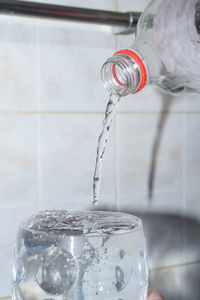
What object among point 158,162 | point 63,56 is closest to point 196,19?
point 63,56

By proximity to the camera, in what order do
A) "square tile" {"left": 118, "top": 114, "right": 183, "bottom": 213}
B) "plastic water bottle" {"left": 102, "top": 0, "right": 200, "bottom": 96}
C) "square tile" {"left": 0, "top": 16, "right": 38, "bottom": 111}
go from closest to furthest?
"plastic water bottle" {"left": 102, "top": 0, "right": 200, "bottom": 96}
"square tile" {"left": 0, "top": 16, "right": 38, "bottom": 111}
"square tile" {"left": 118, "top": 114, "right": 183, "bottom": 213}

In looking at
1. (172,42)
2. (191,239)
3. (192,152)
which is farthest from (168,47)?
(191,239)

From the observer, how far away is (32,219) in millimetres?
439

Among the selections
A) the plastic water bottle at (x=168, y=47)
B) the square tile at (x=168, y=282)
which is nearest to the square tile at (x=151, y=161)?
the square tile at (x=168, y=282)

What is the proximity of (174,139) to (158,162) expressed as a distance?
60 millimetres

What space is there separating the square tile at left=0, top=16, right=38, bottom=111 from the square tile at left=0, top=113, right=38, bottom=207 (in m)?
0.02

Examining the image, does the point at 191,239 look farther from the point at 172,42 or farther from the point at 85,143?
the point at 172,42

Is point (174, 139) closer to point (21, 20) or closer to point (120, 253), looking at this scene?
point (21, 20)

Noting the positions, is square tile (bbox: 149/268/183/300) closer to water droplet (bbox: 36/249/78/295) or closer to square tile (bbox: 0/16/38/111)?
square tile (bbox: 0/16/38/111)

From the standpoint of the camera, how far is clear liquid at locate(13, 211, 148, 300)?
40cm

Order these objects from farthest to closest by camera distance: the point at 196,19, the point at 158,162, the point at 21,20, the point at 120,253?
the point at 158,162
the point at 21,20
the point at 196,19
the point at 120,253

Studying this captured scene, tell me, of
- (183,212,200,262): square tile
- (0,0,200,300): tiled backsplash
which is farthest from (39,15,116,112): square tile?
(183,212,200,262): square tile

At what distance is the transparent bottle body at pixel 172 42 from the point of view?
0.54 metres

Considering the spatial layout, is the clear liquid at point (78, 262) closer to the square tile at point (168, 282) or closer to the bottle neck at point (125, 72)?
the bottle neck at point (125, 72)
